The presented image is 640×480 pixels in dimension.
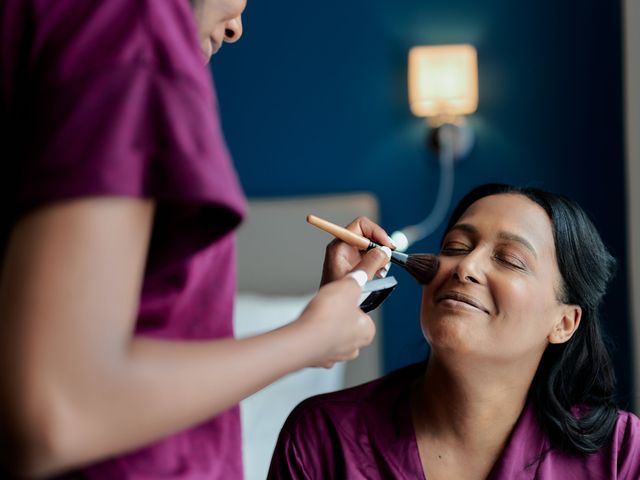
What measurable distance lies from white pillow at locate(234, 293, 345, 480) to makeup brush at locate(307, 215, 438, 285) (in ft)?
2.93

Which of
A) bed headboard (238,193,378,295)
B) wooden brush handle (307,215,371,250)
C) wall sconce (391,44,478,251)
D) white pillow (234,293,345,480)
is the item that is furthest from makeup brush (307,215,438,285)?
bed headboard (238,193,378,295)

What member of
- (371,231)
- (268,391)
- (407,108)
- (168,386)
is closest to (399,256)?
(371,231)

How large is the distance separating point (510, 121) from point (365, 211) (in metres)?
0.60

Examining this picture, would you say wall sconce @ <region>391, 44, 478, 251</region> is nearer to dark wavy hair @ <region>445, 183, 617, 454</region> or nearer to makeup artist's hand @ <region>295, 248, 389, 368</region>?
dark wavy hair @ <region>445, 183, 617, 454</region>

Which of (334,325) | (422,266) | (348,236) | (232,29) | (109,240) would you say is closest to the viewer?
(109,240)

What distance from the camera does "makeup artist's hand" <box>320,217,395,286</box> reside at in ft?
4.30

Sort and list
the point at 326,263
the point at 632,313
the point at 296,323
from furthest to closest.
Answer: the point at 632,313 < the point at 326,263 < the point at 296,323

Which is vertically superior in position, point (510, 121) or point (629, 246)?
point (510, 121)

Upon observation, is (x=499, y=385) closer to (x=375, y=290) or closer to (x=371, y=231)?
(x=371, y=231)

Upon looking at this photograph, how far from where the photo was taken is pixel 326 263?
1.34m

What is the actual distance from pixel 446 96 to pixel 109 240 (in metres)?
2.35

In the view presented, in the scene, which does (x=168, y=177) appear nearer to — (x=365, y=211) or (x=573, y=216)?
(x=573, y=216)

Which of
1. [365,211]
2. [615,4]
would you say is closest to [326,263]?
[365,211]

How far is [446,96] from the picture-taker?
2.79m
